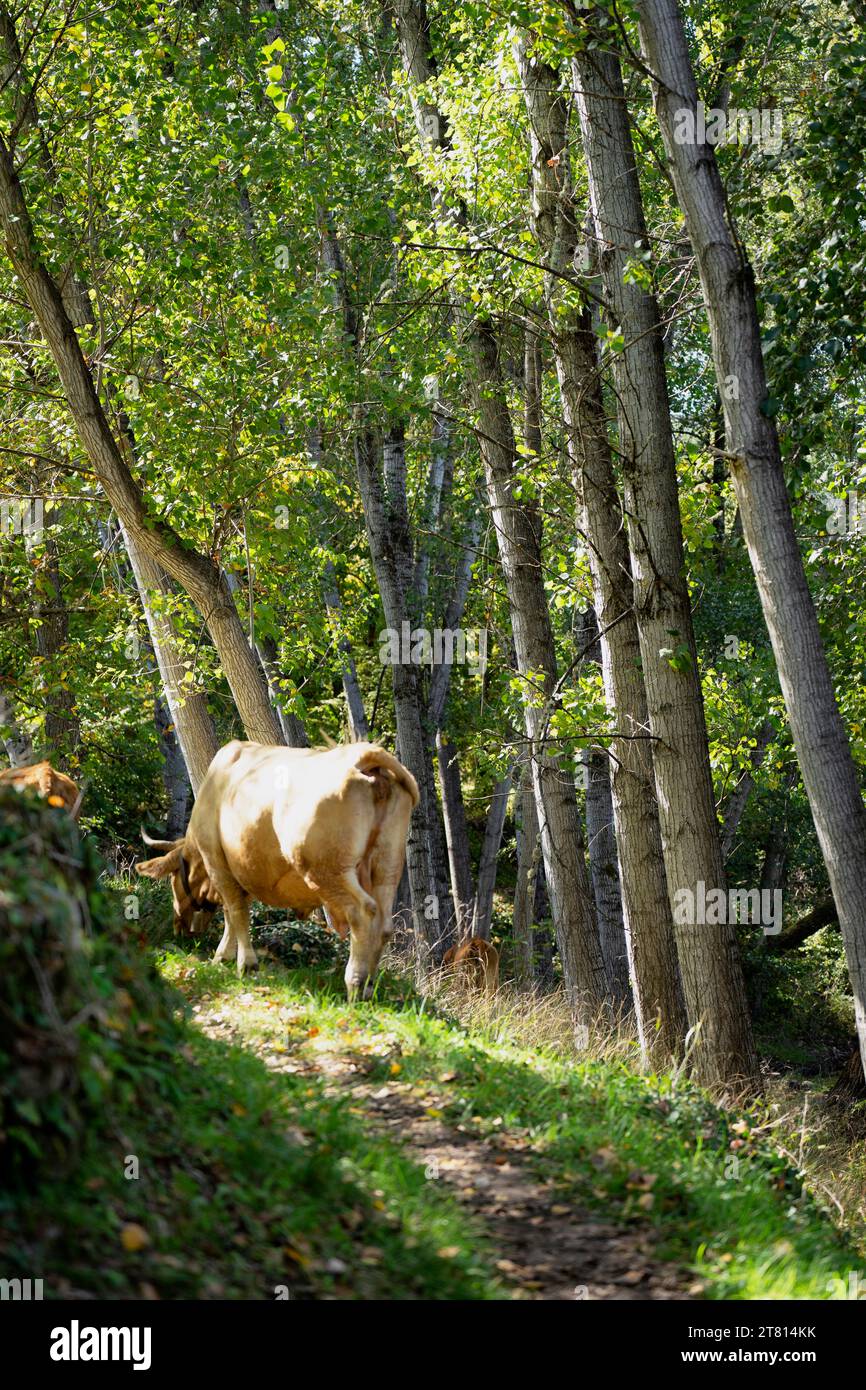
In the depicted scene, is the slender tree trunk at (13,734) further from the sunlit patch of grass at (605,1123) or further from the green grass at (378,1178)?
the green grass at (378,1178)

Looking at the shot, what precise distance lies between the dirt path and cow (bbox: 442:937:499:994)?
20.3ft

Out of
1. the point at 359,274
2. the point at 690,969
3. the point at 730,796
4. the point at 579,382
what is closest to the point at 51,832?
the point at 690,969

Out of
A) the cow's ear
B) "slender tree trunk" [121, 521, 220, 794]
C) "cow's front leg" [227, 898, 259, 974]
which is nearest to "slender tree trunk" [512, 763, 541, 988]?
"slender tree trunk" [121, 521, 220, 794]

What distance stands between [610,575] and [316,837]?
14.1 feet

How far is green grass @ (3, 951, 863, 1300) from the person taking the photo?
4.99 metres

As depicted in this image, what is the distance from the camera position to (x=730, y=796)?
25.4 metres

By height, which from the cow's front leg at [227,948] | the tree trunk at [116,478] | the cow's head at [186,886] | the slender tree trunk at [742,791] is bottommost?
the cow's front leg at [227,948]

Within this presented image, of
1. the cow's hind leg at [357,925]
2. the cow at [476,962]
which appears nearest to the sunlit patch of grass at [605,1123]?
the cow's hind leg at [357,925]

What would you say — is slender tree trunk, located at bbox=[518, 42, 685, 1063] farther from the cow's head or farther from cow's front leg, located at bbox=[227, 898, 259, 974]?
the cow's head

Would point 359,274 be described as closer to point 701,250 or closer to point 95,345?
point 95,345

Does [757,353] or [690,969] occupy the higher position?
[757,353]

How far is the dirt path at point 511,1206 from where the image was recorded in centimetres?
584

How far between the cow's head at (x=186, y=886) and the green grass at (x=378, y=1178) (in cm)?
216
